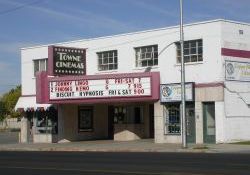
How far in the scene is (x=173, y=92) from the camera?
3878 cm

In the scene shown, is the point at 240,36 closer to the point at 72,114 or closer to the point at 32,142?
the point at 72,114

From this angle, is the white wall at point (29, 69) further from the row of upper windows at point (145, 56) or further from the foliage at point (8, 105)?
the foliage at point (8, 105)

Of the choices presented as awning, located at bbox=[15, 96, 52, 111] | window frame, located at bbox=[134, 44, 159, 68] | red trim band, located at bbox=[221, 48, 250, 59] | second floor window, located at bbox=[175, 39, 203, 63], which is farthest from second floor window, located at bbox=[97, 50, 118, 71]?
red trim band, located at bbox=[221, 48, 250, 59]

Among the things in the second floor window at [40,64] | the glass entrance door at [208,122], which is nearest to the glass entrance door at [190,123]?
the glass entrance door at [208,122]

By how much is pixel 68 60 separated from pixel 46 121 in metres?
6.05

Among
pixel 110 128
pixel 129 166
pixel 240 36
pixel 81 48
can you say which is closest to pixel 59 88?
pixel 81 48

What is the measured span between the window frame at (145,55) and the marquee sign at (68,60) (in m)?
4.67

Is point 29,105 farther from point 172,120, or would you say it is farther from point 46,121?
point 172,120

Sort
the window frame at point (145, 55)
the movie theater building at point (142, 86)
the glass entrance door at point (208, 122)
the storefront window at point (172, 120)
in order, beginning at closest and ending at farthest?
1. the movie theater building at point (142, 86)
2. the glass entrance door at point (208, 122)
3. the storefront window at point (172, 120)
4. the window frame at point (145, 55)

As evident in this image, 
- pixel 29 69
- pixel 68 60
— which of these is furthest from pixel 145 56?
pixel 29 69

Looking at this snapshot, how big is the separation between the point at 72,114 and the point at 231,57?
14.3 meters

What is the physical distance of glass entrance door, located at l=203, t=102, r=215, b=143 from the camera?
3744 cm

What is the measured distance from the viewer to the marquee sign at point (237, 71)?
37.3m

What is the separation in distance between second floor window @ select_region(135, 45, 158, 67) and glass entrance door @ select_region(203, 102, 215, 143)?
16.9ft
